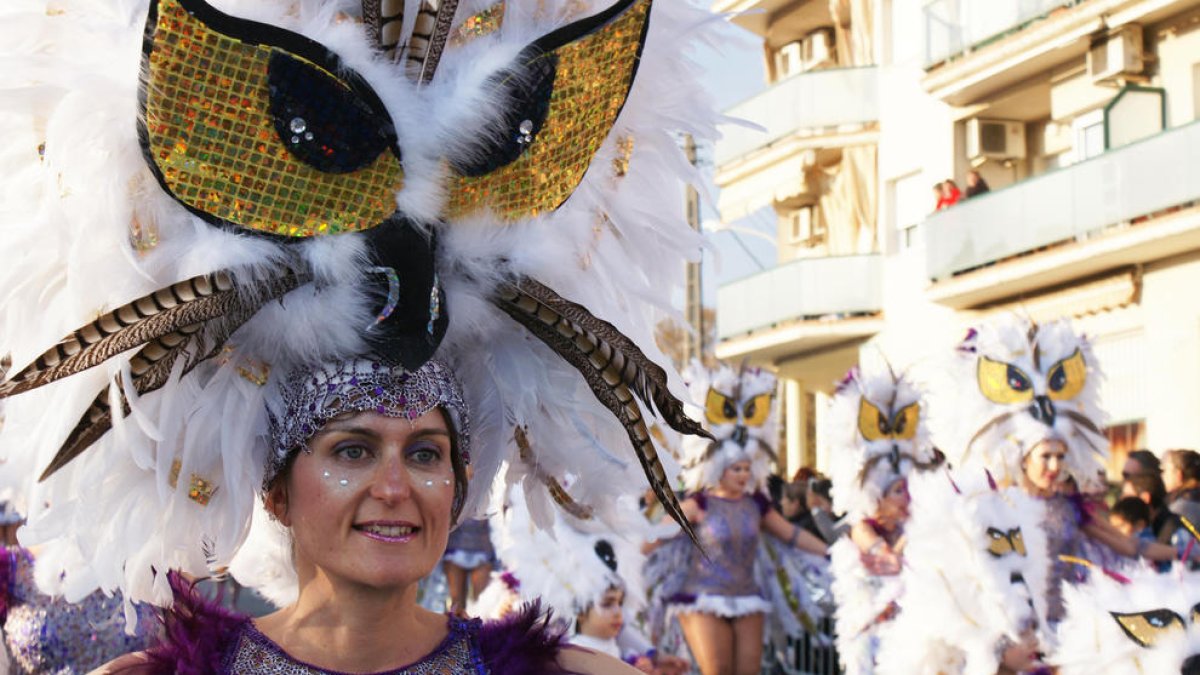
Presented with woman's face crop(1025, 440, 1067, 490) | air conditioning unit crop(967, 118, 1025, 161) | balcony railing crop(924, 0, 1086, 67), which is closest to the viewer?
woman's face crop(1025, 440, 1067, 490)

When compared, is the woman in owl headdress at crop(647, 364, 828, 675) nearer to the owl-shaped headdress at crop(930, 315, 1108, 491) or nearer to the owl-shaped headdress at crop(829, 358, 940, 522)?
the owl-shaped headdress at crop(829, 358, 940, 522)

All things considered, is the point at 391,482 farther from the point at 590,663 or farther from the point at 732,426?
the point at 732,426

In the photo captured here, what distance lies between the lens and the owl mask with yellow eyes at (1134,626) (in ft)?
16.4

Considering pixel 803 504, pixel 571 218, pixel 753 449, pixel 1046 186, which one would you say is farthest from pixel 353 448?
pixel 1046 186

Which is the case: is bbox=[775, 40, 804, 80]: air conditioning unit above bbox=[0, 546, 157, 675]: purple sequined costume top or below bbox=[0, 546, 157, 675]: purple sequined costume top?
above

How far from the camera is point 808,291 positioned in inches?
901

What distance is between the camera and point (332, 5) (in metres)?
3.00

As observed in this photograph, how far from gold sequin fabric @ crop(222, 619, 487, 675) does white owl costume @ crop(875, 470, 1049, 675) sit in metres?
4.19

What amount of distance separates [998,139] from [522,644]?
17408mm

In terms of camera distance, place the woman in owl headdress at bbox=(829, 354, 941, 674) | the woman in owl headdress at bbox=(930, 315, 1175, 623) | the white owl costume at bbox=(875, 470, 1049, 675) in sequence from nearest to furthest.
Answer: the white owl costume at bbox=(875, 470, 1049, 675), the woman in owl headdress at bbox=(930, 315, 1175, 623), the woman in owl headdress at bbox=(829, 354, 941, 674)

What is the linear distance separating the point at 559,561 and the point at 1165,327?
374 inches

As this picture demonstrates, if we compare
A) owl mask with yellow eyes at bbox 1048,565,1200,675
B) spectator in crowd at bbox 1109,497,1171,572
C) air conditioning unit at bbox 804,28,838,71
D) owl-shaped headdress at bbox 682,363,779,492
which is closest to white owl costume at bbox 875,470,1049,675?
spectator in crowd at bbox 1109,497,1171,572

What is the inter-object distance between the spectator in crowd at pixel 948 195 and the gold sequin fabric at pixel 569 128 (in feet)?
52.7

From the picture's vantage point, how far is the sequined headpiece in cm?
303
